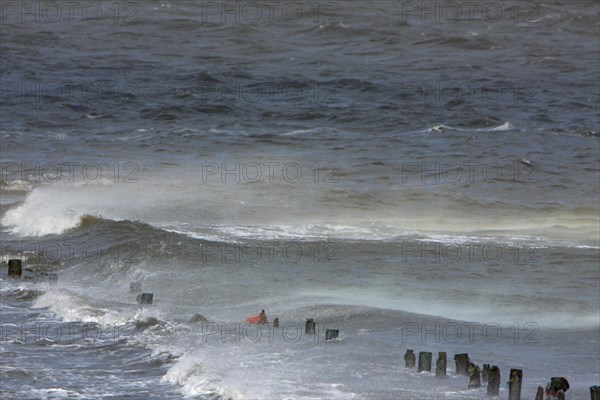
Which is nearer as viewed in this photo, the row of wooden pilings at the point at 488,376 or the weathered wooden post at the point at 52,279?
the row of wooden pilings at the point at 488,376

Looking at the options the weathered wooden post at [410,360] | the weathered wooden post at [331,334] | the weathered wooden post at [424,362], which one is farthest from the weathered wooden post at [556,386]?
the weathered wooden post at [331,334]

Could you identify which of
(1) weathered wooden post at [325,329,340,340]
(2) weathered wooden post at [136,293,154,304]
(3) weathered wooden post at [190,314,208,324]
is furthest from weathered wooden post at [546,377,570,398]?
(2) weathered wooden post at [136,293,154,304]

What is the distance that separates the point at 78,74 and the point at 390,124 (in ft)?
45.4

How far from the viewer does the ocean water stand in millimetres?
18477

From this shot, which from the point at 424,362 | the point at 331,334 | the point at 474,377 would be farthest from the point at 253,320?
the point at 474,377

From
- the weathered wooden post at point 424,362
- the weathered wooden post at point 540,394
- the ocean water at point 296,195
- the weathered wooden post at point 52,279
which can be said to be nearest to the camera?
the weathered wooden post at point 540,394

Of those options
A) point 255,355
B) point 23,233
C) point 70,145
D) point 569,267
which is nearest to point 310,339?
point 255,355

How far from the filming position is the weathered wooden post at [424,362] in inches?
686

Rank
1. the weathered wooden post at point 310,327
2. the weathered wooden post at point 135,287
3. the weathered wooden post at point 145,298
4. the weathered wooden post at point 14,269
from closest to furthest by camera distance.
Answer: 1. the weathered wooden post at point 310,327
2. the weathered wooden post at point 145,298
3. the weathered wooden post at point 135,287
4. the weathered wooden post at point 14,269

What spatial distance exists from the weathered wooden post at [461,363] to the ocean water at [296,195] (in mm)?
420

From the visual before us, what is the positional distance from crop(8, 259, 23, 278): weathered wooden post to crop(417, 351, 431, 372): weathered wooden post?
8943 mm

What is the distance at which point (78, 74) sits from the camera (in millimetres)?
51000

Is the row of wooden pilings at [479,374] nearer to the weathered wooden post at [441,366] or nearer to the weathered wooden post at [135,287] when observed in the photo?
the weathered wooden post at [441,366]

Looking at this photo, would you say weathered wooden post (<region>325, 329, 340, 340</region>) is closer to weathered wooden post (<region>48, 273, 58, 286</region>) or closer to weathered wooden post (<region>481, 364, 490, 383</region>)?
weathered wooden post (<region>481, 364, 490, 383</region>)
